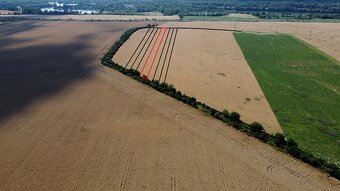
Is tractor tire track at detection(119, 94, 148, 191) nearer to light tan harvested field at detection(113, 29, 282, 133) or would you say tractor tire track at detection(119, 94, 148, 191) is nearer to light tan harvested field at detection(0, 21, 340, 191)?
light tan harvested field at detection(0, 21, 340, 191)

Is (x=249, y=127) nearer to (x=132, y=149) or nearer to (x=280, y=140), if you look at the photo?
(x=280, y=140)

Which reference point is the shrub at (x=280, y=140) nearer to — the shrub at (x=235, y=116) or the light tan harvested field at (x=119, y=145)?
the light tan harvested field at (x=119, y=145)

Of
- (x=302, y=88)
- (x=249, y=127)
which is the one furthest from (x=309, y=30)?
(x=249, y=127)

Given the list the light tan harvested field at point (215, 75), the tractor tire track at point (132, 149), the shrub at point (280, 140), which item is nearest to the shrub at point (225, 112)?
the light tan harvested field at point (215, 75)

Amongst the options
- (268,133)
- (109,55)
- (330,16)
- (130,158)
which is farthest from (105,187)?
(330,16)

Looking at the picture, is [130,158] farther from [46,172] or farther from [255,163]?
[255,163]
